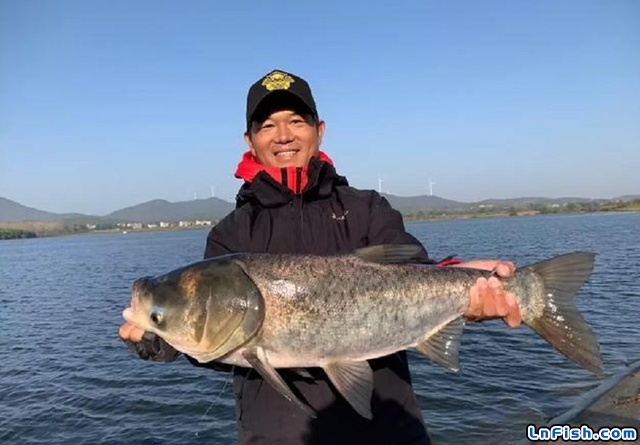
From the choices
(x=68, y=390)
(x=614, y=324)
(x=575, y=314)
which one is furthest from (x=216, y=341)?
(x=614, y=324)

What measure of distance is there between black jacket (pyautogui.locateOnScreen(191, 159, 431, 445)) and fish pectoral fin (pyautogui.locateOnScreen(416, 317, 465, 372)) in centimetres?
27

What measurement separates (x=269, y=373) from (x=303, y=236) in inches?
51.4

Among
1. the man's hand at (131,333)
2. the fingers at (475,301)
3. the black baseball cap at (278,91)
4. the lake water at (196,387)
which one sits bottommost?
the lake water at (196,387)

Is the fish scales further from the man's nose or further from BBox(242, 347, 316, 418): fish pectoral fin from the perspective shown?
the man's nose

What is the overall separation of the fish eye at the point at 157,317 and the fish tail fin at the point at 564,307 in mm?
3113

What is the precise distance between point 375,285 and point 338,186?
43.3 inches

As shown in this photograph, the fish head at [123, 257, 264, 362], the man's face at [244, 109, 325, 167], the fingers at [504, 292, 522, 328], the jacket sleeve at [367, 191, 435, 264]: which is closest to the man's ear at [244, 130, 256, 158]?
the man's face at [244, 109, 325, 167]

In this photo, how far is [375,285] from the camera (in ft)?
13.1

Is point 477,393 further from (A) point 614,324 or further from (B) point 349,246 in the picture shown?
(B) point 349,246

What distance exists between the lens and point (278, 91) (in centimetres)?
468

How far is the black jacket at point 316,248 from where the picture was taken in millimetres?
3773

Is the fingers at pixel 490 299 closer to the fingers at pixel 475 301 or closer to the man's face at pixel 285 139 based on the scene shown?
the fingers at pixel 475 301

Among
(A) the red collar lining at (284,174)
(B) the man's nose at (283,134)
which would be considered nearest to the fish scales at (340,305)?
(A) the red collar lining at (284,174)

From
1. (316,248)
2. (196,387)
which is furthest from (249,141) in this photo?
(196,387)
